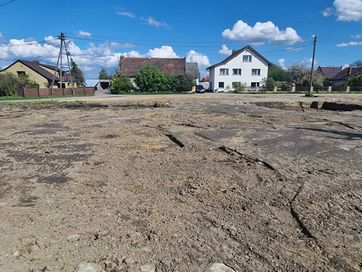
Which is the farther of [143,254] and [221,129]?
[221,129]

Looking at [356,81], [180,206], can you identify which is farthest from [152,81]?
[180,206]

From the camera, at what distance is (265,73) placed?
60.8 metres

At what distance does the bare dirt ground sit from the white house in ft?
172

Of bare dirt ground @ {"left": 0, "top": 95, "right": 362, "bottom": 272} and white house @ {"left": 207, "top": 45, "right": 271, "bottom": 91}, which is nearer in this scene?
bare dirt ground @ {"left": 0, "top": 95, "right": 362, "bottom": 272}

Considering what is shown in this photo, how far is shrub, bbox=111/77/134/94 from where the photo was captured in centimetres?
5097

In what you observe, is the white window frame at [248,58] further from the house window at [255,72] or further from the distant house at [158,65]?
the distant house at [158,65]

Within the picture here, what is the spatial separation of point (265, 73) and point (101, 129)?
53.1 meters

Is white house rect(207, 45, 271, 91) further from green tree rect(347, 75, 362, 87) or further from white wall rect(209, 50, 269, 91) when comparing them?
green tree rect(347, 75, 362, 87)

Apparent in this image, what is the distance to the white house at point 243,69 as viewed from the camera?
198ft

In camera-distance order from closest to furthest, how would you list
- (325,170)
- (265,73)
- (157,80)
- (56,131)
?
(325,170) → (56,131) → (157,80) → (265,73)

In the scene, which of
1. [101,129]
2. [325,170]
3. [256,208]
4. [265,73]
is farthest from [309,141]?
[265,73]

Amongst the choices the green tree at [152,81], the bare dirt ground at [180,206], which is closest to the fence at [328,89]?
the green tree at [152,81]

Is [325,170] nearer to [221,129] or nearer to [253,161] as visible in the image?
[253,161]

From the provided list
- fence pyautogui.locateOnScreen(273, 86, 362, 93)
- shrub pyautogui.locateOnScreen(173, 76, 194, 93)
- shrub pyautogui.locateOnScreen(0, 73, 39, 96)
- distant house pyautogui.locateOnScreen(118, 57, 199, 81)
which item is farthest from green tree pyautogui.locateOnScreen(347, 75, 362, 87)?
shrub pyautogui.locateOnScreen(0, 73, 39, 96)
